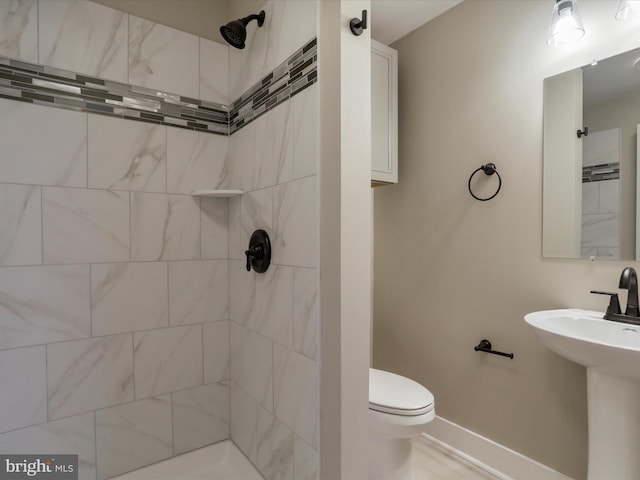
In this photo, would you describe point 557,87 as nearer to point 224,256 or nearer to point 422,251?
point 422,251

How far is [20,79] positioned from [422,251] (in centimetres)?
224

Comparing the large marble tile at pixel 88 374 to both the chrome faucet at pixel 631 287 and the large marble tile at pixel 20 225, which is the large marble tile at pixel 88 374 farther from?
the chrome faucet at pixel 631 287

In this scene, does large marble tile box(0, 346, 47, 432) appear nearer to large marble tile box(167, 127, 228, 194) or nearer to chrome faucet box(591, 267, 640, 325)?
large marble tile box(167, 127, 228, 194)

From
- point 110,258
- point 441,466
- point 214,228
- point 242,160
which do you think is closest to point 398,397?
point 441,466

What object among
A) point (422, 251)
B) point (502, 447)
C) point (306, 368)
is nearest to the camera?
point (306, 368)

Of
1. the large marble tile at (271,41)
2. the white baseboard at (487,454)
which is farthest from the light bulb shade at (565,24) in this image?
the white baseboard at (487,454)

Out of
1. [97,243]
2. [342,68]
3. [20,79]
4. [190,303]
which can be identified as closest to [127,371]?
[190,303]

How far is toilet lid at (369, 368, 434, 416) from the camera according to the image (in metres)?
1.59

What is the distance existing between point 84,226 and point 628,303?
234 cm

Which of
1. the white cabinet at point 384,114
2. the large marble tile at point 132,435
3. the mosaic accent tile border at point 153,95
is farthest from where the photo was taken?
the white cabinet at point 384,114

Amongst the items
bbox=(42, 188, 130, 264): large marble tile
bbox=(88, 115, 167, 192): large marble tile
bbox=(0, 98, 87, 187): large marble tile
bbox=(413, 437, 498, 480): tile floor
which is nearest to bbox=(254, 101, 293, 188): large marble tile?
bbox=(88, 115, 167, 192): large marble tile

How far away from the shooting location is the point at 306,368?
4.34ft

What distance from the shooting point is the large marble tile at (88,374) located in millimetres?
1519

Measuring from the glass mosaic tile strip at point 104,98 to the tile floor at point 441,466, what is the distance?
7.08ft
